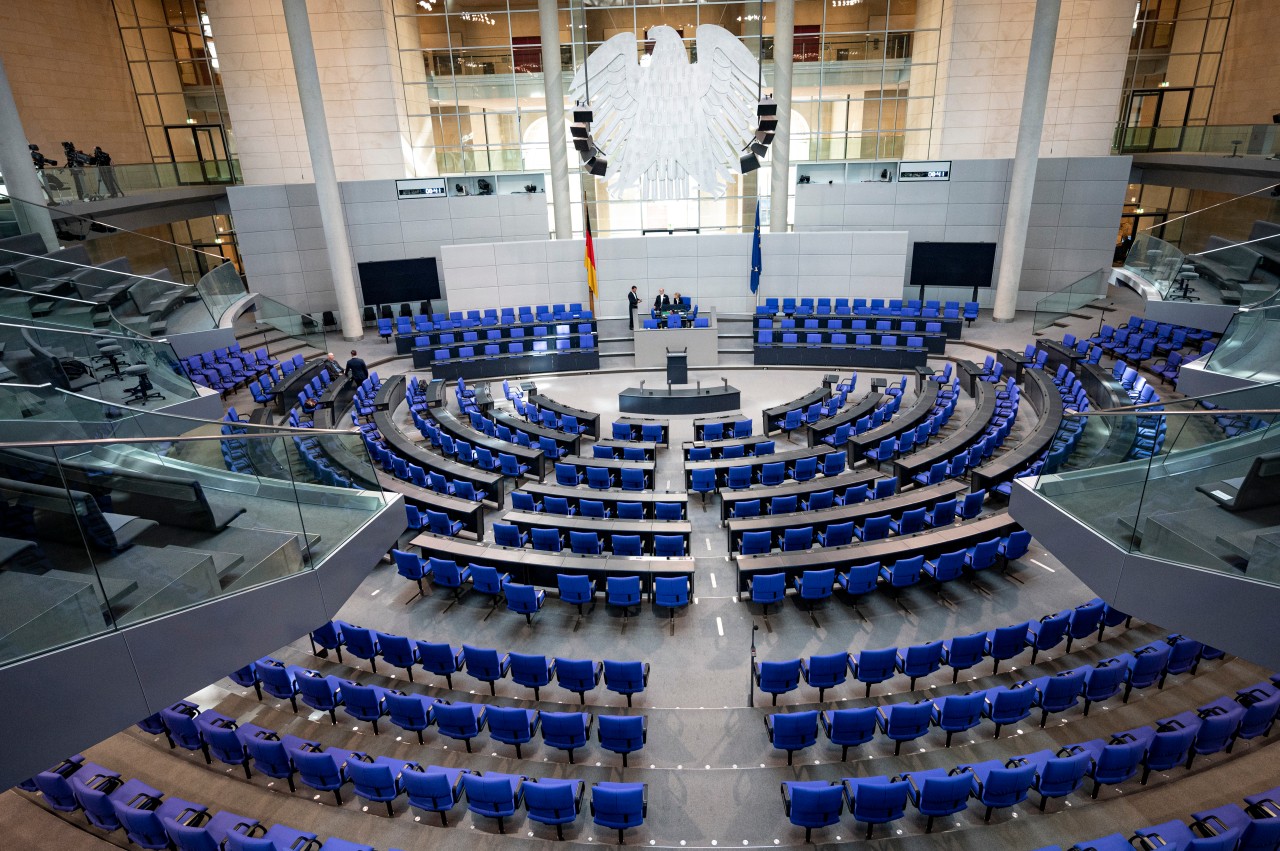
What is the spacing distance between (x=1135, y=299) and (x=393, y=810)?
86.8 feet

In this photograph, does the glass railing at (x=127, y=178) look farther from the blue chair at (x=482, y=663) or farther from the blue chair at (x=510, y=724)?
the blue chair at (x=510, y=724)

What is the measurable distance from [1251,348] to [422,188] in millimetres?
22702

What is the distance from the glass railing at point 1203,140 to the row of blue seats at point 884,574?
54.8ft

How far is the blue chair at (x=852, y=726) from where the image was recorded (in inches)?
274

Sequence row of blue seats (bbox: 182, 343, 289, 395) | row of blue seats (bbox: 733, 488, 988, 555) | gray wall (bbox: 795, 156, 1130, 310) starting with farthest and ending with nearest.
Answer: gray wall (bbox: 795, 156, 1130, 310), row of blue seats (bbox: 182, 343, 289, 395), row of blue seats (bbox: 733, 488, 988, 555)

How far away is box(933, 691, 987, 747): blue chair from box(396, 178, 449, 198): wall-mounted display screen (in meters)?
22.8

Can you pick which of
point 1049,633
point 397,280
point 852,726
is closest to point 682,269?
point 397,280

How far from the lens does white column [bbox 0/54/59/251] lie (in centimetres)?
1623

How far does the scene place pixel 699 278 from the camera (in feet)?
→ 76.7

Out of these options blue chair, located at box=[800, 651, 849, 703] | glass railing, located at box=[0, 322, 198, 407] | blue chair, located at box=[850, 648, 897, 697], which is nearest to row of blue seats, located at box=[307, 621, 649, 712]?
blue chair, located at box=[800, 651, 849, 703]

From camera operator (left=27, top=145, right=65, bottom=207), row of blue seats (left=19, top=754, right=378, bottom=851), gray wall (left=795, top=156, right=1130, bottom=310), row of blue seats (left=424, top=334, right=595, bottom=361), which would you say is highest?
camera operator (left=27, top=145, right=65, bottom=207)

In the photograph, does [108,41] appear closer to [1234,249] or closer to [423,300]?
[423,300]

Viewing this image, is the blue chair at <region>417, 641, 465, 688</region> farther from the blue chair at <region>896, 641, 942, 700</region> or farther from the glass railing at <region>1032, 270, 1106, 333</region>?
the glass railing at <region>1032, 270, 1106, 333</region>

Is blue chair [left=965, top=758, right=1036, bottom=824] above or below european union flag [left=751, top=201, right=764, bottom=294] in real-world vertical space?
below
